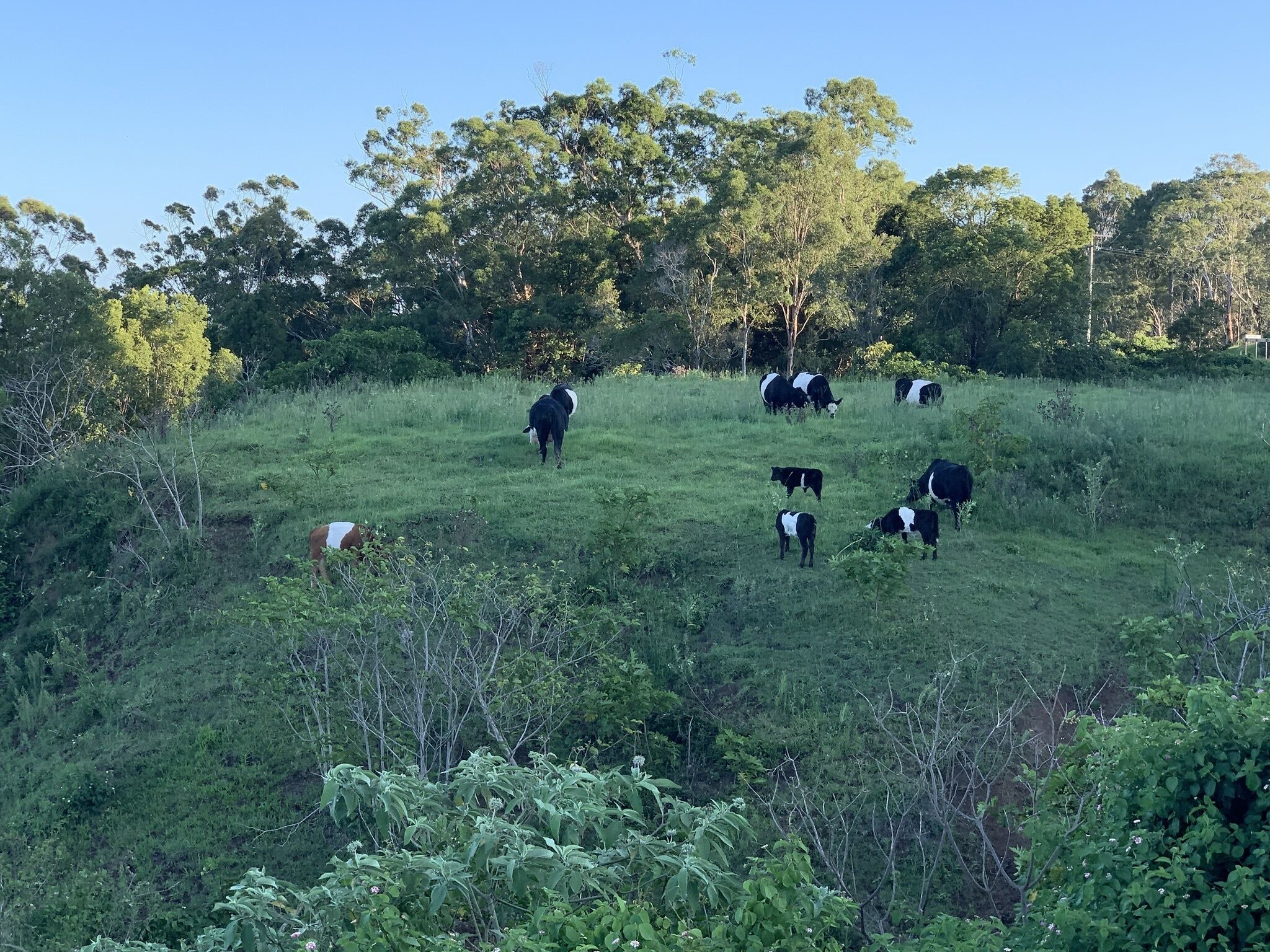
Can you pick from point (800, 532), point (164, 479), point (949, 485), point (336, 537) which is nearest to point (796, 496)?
point (949, 485)

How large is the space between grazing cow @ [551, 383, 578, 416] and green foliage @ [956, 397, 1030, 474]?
647cm

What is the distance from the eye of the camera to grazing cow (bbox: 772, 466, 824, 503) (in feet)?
45.0

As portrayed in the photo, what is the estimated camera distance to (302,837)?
29.6ft

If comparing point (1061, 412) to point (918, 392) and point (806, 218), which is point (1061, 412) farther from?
point (806, 218)

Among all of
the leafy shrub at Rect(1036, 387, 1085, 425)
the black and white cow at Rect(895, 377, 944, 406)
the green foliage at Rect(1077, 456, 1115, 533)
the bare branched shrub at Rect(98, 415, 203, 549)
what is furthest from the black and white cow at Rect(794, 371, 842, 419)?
the bare branched shrub at Rect(98, 415, 203, 549)

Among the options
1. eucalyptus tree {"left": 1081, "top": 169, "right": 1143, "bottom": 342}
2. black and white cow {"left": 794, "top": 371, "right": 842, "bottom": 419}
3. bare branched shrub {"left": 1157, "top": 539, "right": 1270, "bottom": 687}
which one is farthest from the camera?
eucalyptus tree {"left": 1081, "top": 169, "right": 1143, "bottom": 342}

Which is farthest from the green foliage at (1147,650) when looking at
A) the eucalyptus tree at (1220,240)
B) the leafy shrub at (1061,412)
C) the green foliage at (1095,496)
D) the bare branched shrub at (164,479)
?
the eucalyptus tree at (1220,240)

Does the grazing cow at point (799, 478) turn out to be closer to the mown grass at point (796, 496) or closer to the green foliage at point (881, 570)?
the mown grass at point (796, 496)

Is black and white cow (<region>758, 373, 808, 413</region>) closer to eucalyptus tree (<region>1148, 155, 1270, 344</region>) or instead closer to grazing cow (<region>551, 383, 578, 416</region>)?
grazing cow (<region>551, 383, 578, 416</region>)

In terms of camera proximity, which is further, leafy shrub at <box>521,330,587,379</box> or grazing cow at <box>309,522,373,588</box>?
leafy shrub at <box>521,330,587,379</box>

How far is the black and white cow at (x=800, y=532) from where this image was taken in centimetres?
1199

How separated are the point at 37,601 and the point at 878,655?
11523 mm

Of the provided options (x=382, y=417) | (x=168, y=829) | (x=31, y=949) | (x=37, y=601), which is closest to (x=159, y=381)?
(x=382, y=417)

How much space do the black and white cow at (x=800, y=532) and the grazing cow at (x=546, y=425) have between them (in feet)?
16.1
